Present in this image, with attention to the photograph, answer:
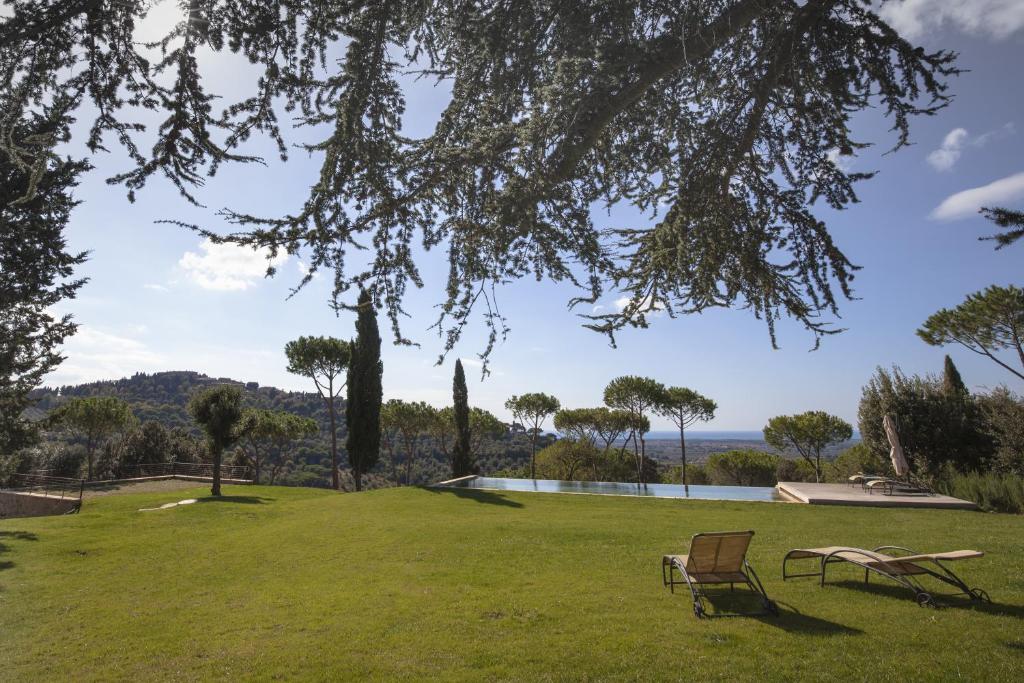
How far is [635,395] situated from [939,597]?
29.4 metres

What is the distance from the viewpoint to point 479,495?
728 inches

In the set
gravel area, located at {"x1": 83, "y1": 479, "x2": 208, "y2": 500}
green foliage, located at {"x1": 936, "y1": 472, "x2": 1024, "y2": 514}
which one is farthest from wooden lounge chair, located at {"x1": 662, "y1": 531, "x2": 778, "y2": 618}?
gravel area, located at {"x1": 83, "y1": 479, "x2": 208, "y2": 500}

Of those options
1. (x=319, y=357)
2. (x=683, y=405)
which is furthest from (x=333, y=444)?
(x=683, y=405)

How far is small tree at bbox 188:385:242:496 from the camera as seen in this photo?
22234 mm

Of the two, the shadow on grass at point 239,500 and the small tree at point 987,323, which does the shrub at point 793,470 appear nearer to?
the small tree at point 987,323

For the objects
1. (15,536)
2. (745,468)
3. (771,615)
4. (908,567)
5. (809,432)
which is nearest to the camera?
(771,615)

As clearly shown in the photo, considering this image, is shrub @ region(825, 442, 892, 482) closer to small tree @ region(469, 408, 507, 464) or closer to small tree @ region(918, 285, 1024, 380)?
small tree @ region(918, 285, 1024, 380)

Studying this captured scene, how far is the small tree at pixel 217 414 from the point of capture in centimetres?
2223

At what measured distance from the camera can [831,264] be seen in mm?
4488

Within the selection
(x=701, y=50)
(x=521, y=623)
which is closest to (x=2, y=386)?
(x=521, y=623)

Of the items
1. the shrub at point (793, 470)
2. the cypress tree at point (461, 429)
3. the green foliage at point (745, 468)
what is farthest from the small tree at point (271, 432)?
the shrub at point (793, 470)

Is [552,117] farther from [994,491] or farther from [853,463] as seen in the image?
[853,463]

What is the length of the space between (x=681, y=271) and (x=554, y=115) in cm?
178

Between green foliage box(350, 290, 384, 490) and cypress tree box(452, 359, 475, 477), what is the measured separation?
13.9 ft
